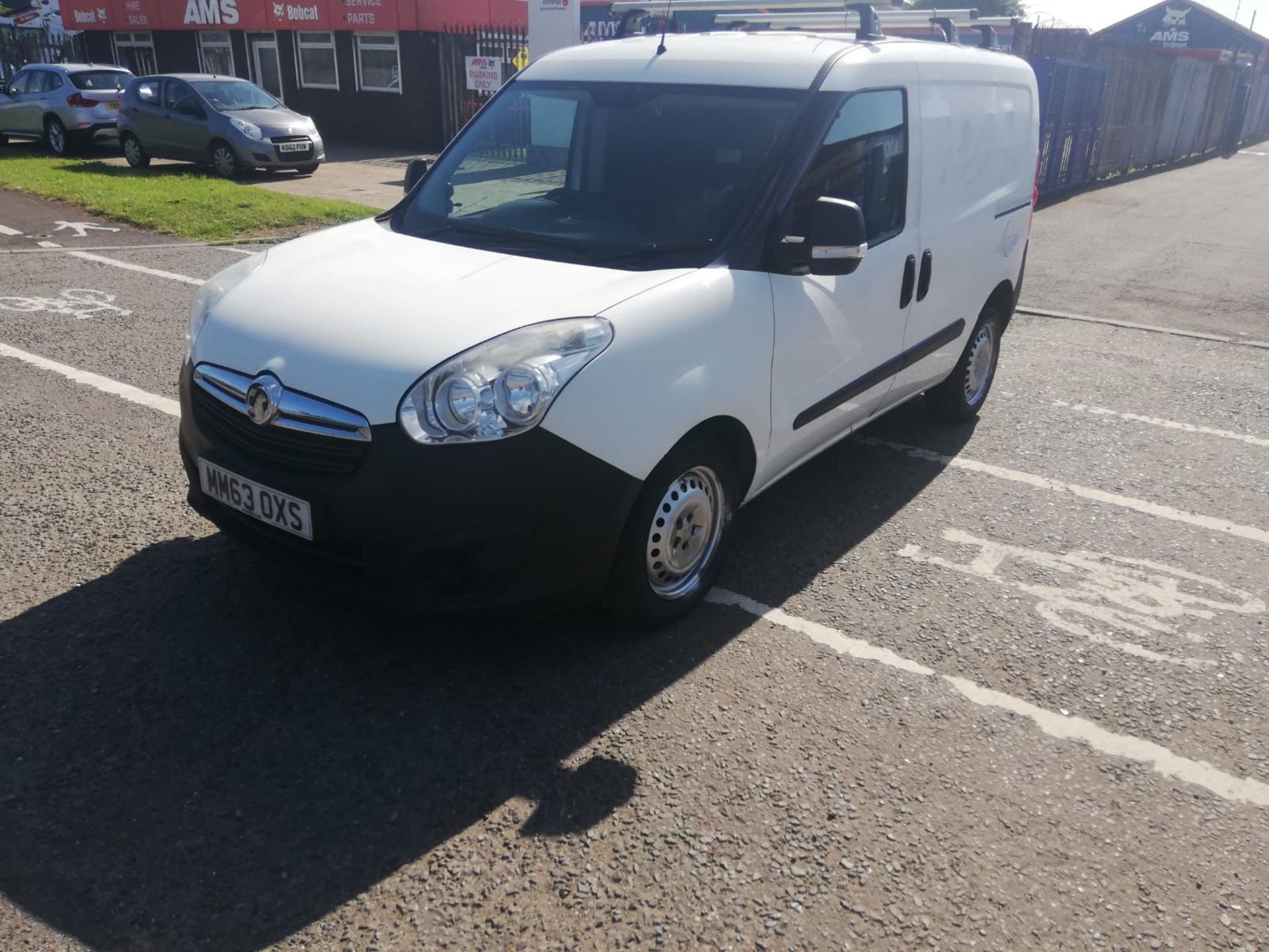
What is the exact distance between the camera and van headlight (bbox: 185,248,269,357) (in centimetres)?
367

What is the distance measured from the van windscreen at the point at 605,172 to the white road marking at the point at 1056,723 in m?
1.43

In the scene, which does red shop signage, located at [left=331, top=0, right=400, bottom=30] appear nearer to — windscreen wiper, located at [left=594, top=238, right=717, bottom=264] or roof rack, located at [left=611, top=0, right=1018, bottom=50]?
Result: roof rack, located at [left=611, top=0, right=1018, bottom=50]

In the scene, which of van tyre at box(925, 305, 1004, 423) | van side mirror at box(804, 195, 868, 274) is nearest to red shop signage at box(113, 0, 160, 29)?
van tyre at box(925, 305, 1004, 423)

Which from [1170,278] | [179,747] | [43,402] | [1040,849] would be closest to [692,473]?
[1040,849]

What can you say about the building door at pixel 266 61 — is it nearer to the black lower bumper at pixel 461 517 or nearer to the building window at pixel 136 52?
the building window at pixel 136 52

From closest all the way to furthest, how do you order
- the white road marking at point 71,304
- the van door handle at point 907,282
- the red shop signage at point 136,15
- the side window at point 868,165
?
the side window at point 868,165
the van door handle at point 907,282
the white road marking at point 71,304
the red shop signage at point 136,15

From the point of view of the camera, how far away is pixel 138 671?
3391 mm

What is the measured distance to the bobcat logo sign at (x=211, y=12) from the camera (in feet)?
84.2

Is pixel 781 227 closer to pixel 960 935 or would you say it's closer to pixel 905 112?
pixel 905 112

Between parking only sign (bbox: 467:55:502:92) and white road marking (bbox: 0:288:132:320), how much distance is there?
575 inches

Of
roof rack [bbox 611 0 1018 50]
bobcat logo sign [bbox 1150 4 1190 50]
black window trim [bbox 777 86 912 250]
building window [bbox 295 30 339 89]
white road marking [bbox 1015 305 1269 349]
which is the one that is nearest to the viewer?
black window trim [bbox 777 86 912 250]

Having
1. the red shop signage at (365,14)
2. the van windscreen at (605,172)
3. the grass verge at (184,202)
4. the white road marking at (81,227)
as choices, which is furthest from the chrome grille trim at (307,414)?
the red shop signage at (365,14)

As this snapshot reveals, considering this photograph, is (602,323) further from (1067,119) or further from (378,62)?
(378,62)

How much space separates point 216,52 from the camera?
27453mm
